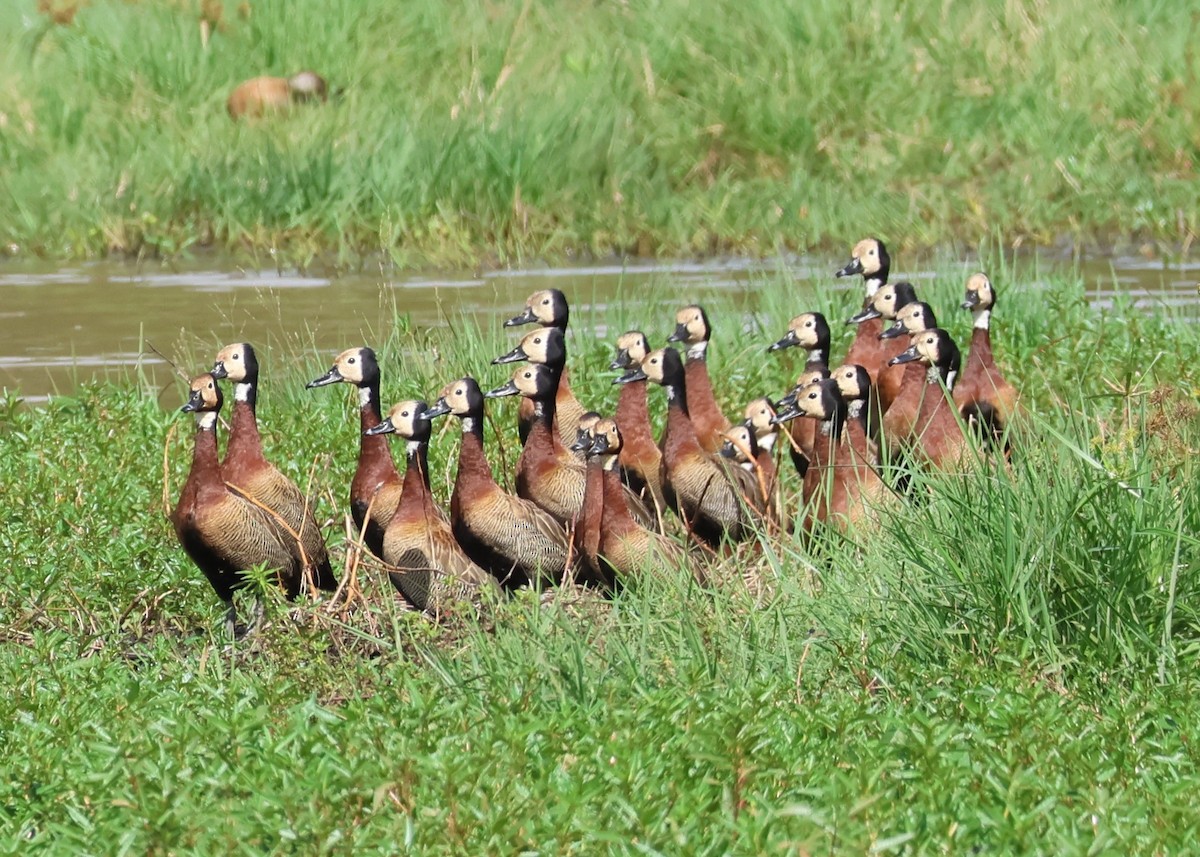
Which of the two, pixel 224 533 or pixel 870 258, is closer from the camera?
pixel 224 533

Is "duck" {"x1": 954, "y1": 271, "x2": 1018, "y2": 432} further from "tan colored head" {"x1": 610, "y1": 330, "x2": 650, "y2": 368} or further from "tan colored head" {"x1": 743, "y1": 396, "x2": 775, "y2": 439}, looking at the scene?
"tan colored head" {"x1": 610, "y1": 330, "x2": 650, "y2": 368}

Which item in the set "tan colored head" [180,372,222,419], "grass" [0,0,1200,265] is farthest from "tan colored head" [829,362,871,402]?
"grass" [0,0,1200,265]

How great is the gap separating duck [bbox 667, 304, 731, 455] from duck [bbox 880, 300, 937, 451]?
2.08 ft

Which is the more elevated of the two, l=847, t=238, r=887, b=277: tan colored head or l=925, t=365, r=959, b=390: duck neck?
l=847, t=238, r=887, b=277: tan colored head

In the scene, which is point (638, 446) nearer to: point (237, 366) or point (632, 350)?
point (632, 350)

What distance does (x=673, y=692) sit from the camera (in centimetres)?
441

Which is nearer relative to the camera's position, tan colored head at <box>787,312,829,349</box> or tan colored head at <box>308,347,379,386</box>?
tan colored head at <box>308,347,379,386</box>

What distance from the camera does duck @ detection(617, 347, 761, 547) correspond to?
268 inches

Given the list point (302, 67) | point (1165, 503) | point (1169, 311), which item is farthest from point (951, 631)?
point (302, 67)

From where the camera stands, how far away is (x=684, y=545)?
Result: 20.1 feet

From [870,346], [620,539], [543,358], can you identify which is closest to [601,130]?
[870,346]

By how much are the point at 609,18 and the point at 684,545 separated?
31.8 ft

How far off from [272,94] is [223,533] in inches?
312

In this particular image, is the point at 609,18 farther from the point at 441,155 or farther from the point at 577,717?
the point at 577,717
